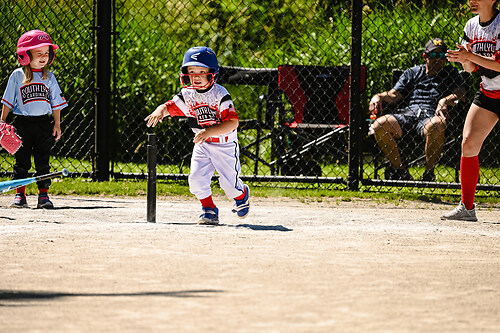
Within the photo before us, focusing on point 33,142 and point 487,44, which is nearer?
point 487,44

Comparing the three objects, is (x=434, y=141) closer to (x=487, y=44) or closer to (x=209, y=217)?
(x=487, y=44)

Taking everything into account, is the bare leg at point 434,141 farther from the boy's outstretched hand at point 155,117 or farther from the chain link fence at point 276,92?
the boy's outstretched hand at point 155,117

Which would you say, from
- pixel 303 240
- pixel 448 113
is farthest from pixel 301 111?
pixel 303 240

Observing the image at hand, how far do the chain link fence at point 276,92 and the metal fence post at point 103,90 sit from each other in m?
0.08

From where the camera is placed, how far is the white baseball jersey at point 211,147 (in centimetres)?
634

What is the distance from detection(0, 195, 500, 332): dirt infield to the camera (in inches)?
137

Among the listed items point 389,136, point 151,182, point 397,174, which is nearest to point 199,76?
point 151,182

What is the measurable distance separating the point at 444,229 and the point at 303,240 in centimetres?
130

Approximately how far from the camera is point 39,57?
7.23 metres

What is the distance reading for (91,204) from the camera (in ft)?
24.5

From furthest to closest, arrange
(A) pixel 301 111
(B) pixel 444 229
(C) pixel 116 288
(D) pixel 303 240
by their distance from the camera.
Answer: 1. (A) pixel 301 111
2. (B) pixel 444 229
3. (D) pixel 303 240
4. (C) pixel 116 288

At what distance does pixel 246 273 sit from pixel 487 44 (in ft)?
10.6

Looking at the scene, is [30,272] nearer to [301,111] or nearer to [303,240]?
[303,240]

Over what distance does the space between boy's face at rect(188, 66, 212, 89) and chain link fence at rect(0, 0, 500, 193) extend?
2.55 m
